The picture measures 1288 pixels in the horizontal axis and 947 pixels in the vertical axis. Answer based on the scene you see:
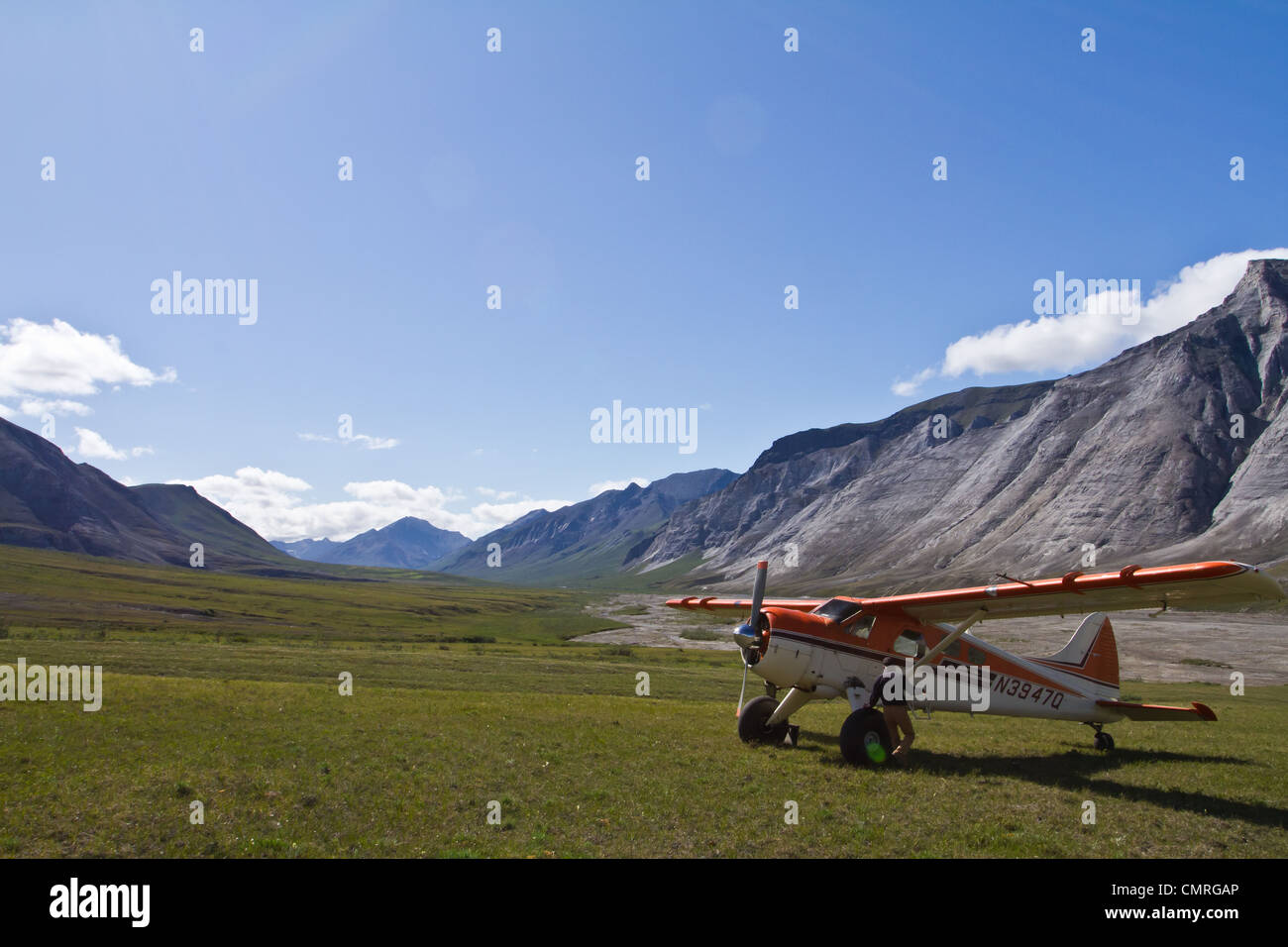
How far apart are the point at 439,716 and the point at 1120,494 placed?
604 ft

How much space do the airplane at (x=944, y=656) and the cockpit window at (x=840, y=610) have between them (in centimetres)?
3

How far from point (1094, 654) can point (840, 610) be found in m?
8.74

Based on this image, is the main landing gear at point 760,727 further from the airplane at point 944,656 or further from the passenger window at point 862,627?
the passenger window at point 862,627

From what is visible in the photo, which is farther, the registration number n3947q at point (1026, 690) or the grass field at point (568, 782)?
the registration number n3947q at point (1026, 690)

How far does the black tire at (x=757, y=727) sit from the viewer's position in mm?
18266

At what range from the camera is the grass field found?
10375mm

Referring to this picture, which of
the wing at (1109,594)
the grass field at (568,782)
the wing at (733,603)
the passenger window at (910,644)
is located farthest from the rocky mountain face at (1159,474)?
the passenger window at (910,644)

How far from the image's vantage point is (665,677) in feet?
138

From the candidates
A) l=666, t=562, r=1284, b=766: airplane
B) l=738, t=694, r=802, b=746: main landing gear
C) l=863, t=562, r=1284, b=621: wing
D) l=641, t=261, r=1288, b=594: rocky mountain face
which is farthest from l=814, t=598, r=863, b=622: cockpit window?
l=641, t=261, r=1288, b=594: rocky mountain face

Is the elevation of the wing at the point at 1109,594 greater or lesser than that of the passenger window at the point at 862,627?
greater

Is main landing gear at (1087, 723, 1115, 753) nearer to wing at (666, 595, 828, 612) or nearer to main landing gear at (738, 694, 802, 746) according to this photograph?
wing at (666, 595, 828, 612)

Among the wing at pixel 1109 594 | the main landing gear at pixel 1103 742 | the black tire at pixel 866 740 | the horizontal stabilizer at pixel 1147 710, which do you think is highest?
the wing at pixel 1109 594

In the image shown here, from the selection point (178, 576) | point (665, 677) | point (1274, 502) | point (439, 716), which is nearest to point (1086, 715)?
point (439, 716)
